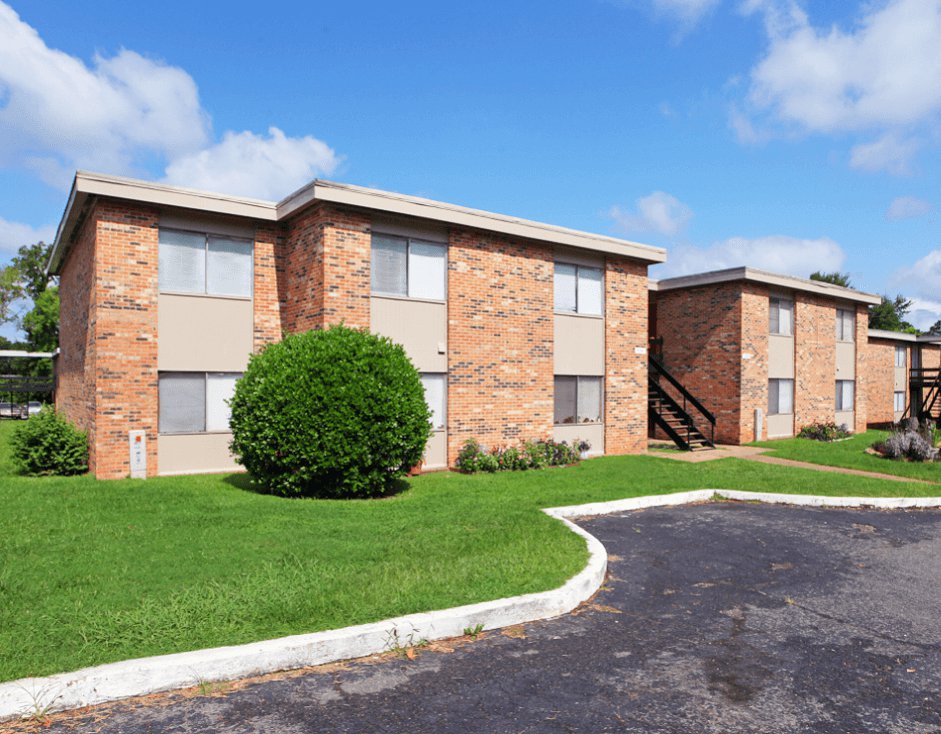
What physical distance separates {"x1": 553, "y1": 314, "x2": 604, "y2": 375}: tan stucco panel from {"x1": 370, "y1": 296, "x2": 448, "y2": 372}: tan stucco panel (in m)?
3.59

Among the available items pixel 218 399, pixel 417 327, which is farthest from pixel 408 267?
pixel 218 399

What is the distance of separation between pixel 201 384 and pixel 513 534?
897 centimetres

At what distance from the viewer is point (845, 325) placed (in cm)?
2719

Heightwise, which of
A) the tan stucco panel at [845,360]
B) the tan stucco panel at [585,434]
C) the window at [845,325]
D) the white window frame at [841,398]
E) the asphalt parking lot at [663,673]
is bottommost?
the asphalt parking lot at [663,673]

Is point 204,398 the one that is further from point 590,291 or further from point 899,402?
point 899,402

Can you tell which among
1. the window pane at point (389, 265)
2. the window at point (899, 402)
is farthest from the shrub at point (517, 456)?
the window at point (899, 402)

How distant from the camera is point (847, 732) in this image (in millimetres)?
3967

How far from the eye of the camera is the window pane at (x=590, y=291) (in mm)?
17984

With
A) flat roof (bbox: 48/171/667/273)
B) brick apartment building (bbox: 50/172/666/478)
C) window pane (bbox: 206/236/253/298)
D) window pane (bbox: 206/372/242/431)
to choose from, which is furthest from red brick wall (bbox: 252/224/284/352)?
window pane (bbox: 206/372/242/431)

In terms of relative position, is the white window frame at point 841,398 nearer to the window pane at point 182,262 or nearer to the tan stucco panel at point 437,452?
the tan stucco panel at point 437,452

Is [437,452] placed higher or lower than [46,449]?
lower

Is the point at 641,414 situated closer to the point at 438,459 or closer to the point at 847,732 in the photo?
the point at 438,459

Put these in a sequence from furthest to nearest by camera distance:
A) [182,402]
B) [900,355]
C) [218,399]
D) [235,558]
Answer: [900,355]
[218,399]
[182,402]
[235,558]

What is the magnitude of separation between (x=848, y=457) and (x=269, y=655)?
725 inches
